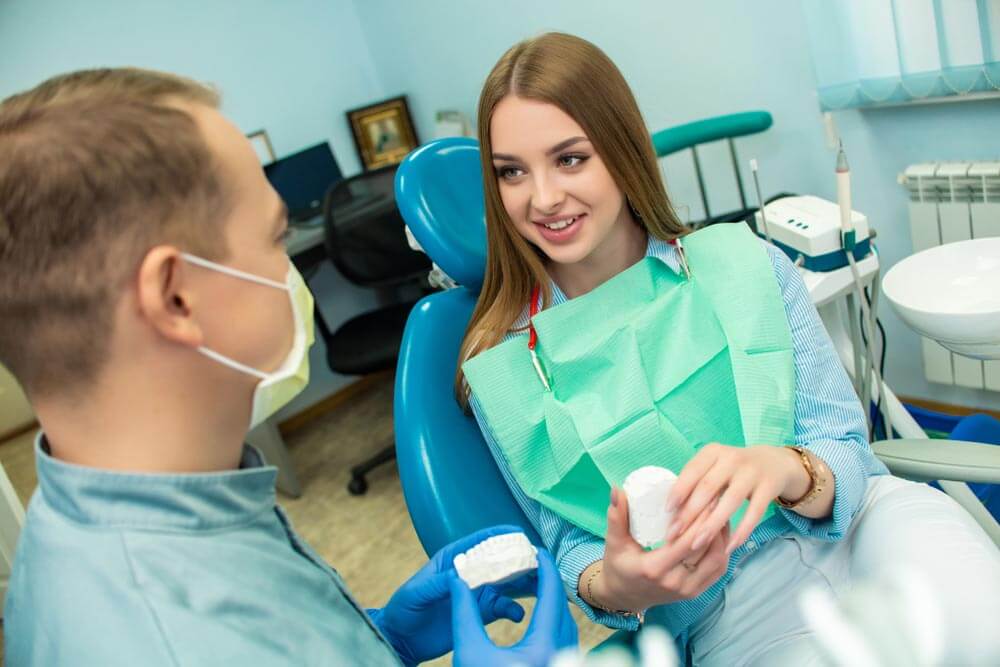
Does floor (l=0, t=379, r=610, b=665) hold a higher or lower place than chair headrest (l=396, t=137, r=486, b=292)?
lower

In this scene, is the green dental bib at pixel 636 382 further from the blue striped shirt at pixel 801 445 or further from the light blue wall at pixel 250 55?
the light blue wall at pixel 250 55

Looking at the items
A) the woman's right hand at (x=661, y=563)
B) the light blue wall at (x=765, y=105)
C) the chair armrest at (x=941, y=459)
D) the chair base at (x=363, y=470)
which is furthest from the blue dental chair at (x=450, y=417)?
the chair base at (x=363, y=470)

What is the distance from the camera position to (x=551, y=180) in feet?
3.79

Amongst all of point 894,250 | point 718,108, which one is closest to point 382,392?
point 718,108

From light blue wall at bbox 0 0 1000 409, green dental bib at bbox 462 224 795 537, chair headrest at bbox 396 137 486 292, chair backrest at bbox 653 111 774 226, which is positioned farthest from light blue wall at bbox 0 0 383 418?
green dental bib at bbox 462 224 795 537

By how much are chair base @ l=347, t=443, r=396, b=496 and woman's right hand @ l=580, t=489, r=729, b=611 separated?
76.2 inches

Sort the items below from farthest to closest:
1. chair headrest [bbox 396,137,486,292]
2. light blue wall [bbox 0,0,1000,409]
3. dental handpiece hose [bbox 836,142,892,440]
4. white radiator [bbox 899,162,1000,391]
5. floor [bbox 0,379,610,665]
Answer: floor [bbox 0,379,610,665], light blue wall [bbox 0,0,1000,409], white radiator [bbox 899,162,1000,391], dental handpiece hose [bbox 836,142,892,440], chair headrest [bbox 396,137,486,292]

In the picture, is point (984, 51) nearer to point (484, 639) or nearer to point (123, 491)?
point (484, 639)

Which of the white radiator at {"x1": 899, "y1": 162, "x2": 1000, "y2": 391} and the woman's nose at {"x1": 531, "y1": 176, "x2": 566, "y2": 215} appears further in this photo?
the white radiator at {"x1": 899, "y1": 162, "x2": 1000, "y2": 391}

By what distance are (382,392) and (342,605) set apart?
2.88 meters

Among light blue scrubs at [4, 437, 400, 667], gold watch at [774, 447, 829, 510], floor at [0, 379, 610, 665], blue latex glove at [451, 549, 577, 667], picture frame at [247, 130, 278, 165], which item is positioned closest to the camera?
light blue scrubs at [4, 437, 400, 667]

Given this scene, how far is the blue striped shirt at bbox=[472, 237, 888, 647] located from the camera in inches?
A: 42.0

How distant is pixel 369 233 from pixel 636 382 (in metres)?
1.86

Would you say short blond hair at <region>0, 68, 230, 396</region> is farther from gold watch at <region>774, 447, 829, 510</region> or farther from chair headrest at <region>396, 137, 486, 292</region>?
gold watch at <region>774, 447, 829, 510</region>
